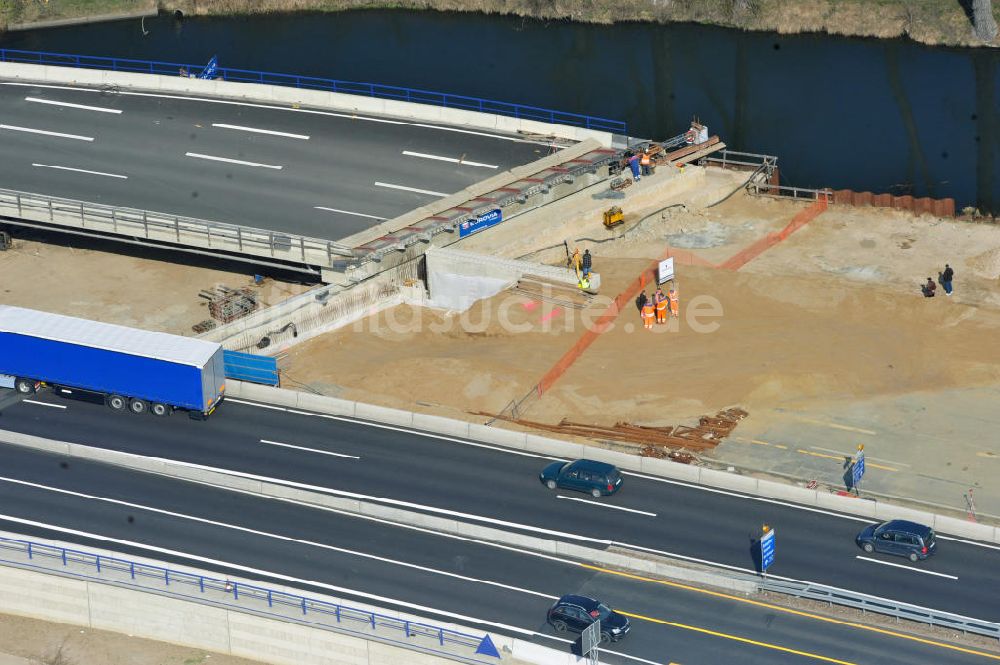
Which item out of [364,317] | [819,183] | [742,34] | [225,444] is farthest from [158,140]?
[742,34]

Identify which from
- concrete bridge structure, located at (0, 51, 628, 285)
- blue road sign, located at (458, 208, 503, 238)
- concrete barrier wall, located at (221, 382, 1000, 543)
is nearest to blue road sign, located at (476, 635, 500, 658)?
concrete barrier wall, located at (221, 382, 1000, 543)

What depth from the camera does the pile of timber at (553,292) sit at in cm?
9050

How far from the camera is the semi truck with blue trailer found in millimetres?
77875

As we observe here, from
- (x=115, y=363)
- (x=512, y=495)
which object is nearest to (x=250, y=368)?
(x=115, y=363)

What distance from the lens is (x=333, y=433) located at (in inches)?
3095

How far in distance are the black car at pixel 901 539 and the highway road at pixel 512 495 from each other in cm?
42

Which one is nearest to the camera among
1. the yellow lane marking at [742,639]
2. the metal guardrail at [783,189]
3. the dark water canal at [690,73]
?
the yellow lane marking at [742,639]

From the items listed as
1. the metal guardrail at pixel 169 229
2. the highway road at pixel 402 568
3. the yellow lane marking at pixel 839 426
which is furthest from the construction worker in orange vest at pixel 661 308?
the highway road at pixel 402 568

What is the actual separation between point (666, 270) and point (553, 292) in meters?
5.72

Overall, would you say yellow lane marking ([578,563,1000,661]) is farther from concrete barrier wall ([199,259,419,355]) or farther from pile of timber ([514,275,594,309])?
concrete barrier wall ([199,259,419,355])

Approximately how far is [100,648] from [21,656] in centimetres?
Answer: 288

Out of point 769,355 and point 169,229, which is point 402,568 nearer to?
point 769,355

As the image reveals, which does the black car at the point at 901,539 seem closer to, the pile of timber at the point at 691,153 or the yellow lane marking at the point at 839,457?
the yellow lane marking at the point at 839,457

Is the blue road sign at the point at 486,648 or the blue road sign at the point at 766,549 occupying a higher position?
the blue road sign at the point at 766,549
